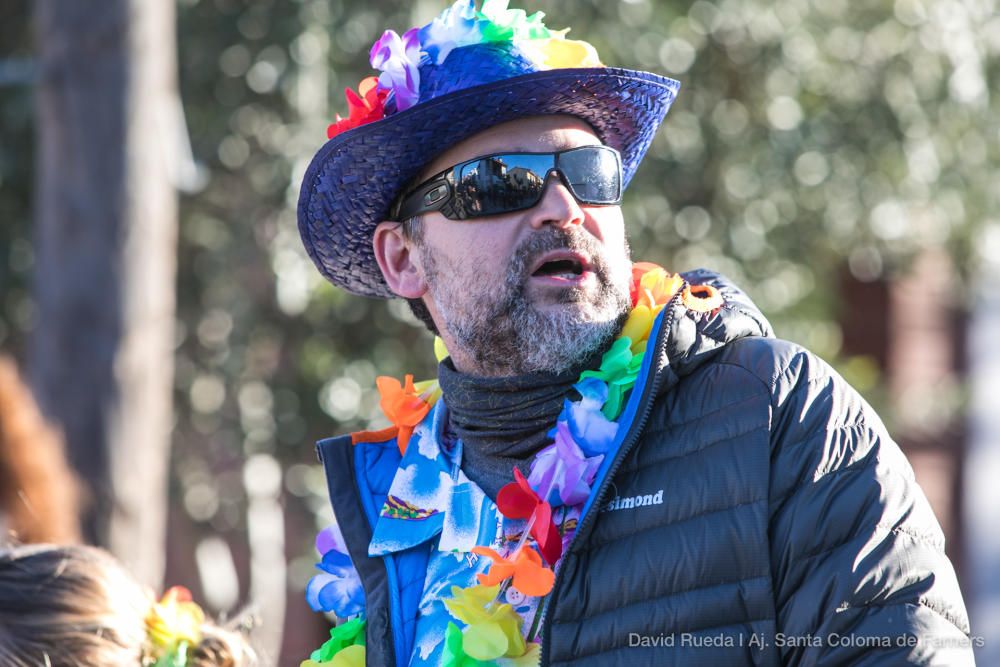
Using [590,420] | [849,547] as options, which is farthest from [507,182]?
[849,547]

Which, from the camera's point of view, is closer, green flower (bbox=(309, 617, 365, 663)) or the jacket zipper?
the jacket zipper

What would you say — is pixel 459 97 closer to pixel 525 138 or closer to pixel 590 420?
pixel 525 138

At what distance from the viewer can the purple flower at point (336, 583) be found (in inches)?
105

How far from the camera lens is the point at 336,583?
8.95 feet

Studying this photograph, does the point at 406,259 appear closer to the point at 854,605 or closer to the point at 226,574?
the point at 854,605

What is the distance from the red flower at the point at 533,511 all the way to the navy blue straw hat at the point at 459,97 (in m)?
0.79

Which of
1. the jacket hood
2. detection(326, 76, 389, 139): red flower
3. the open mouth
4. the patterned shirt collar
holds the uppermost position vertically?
detection(326, 76, 389, 139): red flower

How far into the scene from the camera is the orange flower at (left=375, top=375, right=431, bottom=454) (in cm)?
285

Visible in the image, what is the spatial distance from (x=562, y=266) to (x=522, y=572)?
2.26 feet

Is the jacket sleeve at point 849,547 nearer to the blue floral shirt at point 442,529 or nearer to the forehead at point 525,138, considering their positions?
the blue floral shirt at point 442,529

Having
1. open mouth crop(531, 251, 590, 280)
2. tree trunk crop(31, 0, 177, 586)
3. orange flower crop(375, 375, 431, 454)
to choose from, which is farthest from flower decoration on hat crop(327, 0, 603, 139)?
tree trunk crop(31, 0, 177, 586)

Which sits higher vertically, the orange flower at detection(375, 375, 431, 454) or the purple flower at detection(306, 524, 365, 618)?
the orange flower at detection(375, 375, 431, 454)

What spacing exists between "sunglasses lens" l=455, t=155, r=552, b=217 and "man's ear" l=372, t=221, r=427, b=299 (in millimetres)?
336

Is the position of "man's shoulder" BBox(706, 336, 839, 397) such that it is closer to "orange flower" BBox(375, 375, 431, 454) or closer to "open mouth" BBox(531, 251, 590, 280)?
"open mouth" BBox(531, 251, 590, 280)
